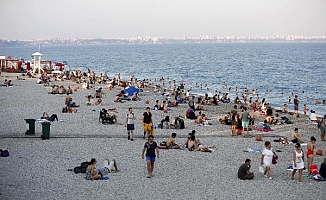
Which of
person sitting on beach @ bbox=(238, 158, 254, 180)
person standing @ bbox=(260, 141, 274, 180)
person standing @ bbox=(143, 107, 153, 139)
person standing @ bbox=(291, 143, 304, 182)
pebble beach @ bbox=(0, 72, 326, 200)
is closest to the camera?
pebble beach @ bbox=(0, 72, 326, 200)

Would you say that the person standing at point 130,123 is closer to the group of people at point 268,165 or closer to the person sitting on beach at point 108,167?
the person sitting on beach at point 108,167

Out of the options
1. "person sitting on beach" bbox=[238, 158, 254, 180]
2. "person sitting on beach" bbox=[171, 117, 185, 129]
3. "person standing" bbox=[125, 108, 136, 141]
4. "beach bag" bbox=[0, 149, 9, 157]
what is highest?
"person standing" bbox=[125, 108, 136, 141]

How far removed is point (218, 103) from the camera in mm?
36156

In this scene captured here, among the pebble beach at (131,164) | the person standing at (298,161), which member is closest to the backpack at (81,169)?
the pebble beach at (131,164)

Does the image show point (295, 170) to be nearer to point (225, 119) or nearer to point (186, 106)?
point (225, 119)

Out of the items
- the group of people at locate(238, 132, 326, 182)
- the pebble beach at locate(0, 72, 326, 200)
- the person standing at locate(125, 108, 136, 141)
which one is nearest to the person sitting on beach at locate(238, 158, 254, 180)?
the group of people at locate(238, 132, 326, 182)

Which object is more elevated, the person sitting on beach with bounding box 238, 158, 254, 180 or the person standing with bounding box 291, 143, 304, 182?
the person standing with bounding box 291, 143, 304, 182

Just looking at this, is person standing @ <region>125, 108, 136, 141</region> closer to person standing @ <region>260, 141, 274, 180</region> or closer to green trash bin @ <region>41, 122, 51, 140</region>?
green trash bin @ <region>41, 122, 51, 140</region>

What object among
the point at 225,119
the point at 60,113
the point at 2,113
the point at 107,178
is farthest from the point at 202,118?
the point at 107,178

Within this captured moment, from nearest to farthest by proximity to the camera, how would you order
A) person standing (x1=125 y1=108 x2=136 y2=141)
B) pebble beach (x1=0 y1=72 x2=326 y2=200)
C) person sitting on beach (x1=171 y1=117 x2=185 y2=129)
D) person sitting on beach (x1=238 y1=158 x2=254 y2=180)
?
pebble beach (x1=0 y1=72 x2=326 y2=200), person sitting on beach (x1=238 y1=158 x2=254 y2=180), person standing (x1=125 y1=108 x2=136 y2=141), person sitting on beach (x1=171 y1=117 x2=185 y2=129)

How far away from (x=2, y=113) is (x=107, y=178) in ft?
45.9

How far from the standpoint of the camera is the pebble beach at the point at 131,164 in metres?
12.2

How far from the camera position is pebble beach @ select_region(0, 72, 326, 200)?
12.2 m

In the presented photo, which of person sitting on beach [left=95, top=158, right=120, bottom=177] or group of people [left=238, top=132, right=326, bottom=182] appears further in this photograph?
person sitting on beach [left=95, top=158, right=120, bottom=177]
